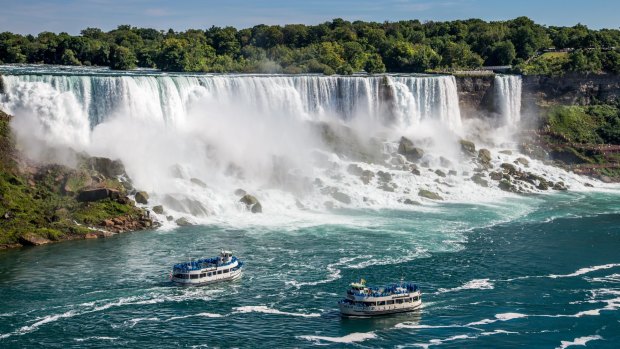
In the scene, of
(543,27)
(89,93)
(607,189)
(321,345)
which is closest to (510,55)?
(543,27)

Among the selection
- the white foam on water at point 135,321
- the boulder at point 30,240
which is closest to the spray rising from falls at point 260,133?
the boulder at point 30,240

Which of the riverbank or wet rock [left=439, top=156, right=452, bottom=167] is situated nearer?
the riverbank

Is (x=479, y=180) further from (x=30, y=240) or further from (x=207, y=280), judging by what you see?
(x=30, y=240)

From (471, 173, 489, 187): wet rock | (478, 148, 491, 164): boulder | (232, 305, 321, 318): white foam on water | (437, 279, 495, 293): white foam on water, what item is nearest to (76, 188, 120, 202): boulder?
(232, 305, 321, 318): white foam on water

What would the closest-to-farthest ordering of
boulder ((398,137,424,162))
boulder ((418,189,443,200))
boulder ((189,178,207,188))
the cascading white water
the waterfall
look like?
the waterfall
boulder ((189,178,207,188))
boulder ((418,189,443,200))
boulder ((398,137,424,162))
the cascading white water

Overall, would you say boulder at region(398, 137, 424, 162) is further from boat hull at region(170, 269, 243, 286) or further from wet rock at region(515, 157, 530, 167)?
boat hull at region(170, 269, 243, 286)

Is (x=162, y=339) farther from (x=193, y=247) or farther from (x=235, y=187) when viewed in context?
(x=235, y=187)
